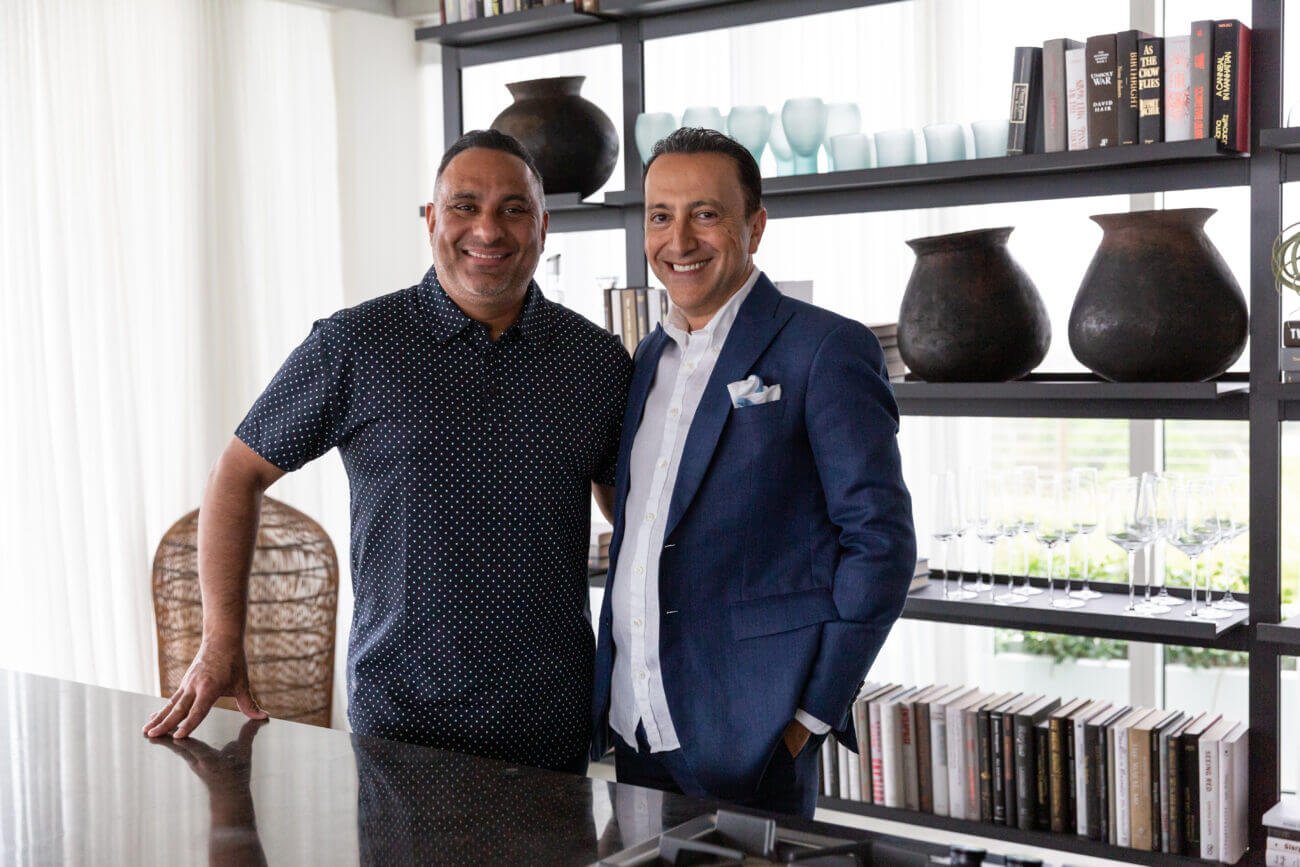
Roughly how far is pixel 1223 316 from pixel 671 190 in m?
1.33

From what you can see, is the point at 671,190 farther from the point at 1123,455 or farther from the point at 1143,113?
the point at 1123,455

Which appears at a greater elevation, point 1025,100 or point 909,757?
point 1025,100

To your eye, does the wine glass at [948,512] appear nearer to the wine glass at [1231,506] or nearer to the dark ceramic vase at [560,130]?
the wine glass at [1231,506]

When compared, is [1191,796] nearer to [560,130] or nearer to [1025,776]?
[1025,776]

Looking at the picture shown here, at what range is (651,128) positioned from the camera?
3.51 m

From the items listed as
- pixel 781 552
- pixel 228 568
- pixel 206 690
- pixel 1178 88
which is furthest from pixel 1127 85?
pixel 206 690

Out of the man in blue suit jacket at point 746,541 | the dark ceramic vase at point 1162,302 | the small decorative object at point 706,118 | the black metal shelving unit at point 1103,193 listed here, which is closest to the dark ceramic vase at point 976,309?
the black metal shelving unit at point 1103,193

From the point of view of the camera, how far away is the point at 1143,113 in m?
2.84

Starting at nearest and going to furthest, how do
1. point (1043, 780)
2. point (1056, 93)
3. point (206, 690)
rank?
point (206, 690) < point (1056, 93) < point (1043, 780)

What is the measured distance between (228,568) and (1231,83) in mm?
2184

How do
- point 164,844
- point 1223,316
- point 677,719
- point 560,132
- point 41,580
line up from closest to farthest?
point 164,844
point 677,719
point 1223,316
point 560,132
point 41,580

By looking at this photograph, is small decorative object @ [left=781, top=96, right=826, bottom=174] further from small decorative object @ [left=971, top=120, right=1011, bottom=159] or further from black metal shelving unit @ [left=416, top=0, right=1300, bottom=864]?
small decorative object @ [left=971, top=120, right=1011, bottom=159]

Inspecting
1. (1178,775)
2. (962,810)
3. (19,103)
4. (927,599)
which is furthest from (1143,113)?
(19,103)

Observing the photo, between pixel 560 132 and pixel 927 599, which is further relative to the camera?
pixel 560 132
